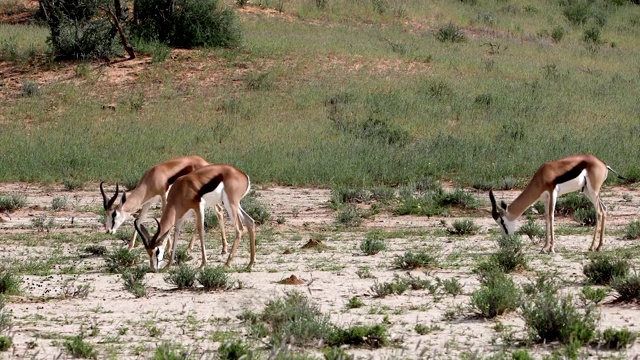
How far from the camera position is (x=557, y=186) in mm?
14156

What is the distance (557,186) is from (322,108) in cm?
1219

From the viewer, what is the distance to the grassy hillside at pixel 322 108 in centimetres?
2131

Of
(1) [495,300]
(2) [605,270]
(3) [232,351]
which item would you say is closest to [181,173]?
(2) [605,270]

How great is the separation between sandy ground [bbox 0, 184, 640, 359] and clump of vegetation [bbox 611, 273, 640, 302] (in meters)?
0.12

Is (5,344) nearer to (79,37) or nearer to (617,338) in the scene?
(617,338)

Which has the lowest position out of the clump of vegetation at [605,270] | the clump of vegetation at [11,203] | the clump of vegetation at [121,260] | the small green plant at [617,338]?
the clump of vegetation at [11,203]

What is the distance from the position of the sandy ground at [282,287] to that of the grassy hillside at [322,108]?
9.92ft

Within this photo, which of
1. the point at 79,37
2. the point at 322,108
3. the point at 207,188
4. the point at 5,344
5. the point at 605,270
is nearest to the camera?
the point at 5,344

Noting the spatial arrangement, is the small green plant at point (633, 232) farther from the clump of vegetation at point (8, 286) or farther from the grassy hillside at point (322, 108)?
the clump of vegetation at point (8, 286)

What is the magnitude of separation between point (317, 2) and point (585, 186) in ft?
81.6

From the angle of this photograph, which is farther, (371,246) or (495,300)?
(371,246)

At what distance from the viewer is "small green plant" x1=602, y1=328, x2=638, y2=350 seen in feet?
26.3

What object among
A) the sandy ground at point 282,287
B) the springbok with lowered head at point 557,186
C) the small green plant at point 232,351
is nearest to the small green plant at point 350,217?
the sandy ground at point 282,287

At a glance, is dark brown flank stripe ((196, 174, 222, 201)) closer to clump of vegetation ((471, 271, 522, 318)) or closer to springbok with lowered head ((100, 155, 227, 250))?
springbok with lowered head ((100, 155, 227, 250))
